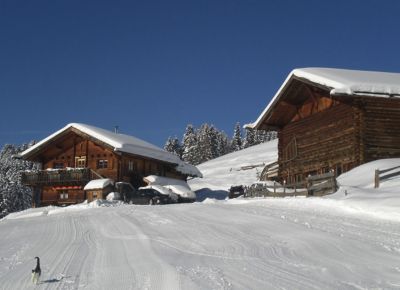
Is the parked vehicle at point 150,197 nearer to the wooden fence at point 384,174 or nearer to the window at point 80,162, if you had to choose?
the window at point 80,162

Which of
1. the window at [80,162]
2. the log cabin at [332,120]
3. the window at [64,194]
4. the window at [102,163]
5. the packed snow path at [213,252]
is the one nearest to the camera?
the packed snow path at [213,252]

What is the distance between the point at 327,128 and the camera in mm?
30953

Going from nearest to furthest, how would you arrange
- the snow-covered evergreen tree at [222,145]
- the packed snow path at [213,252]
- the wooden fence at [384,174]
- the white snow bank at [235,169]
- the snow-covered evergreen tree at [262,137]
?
1. the packed snow path at [213,252]
2. the wooden fence at [384,174]
3. the white snow bank at [235,169]
4. the snow-covered evergreen tree at [222,145]
5. the snow-covered evergreen tree at [262,137]

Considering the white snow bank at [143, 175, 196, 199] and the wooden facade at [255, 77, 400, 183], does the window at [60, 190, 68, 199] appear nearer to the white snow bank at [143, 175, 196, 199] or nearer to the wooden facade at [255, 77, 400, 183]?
the white snow bank at [143, 175, 196, 199]

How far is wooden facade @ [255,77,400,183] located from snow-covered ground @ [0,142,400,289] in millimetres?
6651

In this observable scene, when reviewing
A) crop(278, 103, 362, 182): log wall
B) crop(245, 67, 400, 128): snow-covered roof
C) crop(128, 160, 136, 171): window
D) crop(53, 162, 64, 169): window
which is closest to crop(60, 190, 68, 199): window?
crop(53, 162, 64, 169): window

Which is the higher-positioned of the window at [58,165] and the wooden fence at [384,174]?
the window at [58,165]

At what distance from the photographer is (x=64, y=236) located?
1597cm

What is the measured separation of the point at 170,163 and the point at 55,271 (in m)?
39.7

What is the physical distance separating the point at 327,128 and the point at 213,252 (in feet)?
67.6

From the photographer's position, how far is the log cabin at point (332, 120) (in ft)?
90.1

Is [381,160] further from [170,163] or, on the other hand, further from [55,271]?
[170,163]

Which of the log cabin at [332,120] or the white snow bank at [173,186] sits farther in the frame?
the white snow bank at [173,186]

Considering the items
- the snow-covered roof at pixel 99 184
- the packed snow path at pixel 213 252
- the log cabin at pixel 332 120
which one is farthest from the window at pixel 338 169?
the snow-covered roof at pixel 99 184
